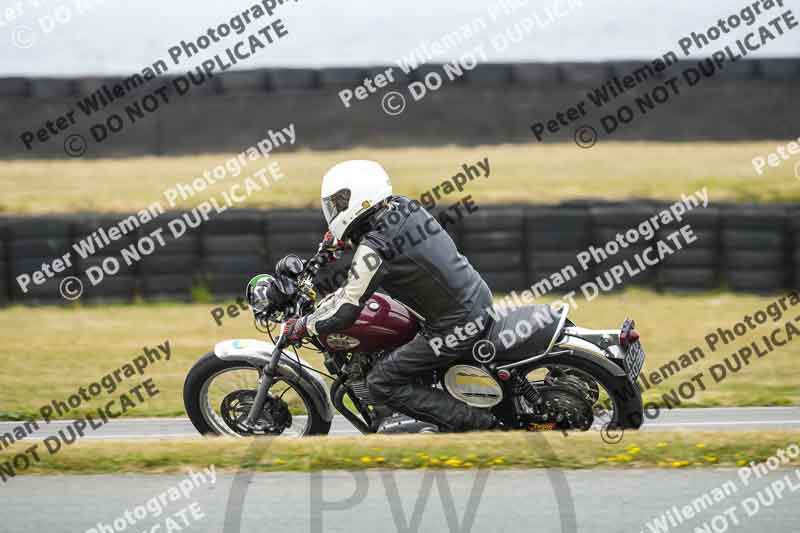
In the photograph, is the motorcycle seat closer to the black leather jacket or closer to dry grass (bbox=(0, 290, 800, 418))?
the black leather jacket

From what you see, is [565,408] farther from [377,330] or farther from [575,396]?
[377,330]

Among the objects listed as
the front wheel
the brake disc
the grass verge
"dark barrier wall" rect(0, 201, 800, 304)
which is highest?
"dark barrier wall" rect(0, 201, 800, 304)

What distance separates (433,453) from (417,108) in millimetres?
10969

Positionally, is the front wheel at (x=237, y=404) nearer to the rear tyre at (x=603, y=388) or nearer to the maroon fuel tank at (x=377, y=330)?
the maroon fuel tank at (x=377, y=330)

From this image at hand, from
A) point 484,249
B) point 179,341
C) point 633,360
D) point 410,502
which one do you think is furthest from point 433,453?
point 484,249

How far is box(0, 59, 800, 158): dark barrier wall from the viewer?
1590 centimetres

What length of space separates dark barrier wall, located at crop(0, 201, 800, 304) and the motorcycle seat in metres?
5.24

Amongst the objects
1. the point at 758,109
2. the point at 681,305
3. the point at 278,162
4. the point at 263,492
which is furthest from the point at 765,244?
the point at 263,492

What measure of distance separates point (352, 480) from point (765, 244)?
735 centimetres

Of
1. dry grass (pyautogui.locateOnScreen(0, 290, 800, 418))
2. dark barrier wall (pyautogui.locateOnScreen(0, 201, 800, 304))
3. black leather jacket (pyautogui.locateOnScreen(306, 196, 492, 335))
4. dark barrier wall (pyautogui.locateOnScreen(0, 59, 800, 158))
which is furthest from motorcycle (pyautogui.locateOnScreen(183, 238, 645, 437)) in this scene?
dark barrier wall (pyautogui.locateOnScreen(0, 59, 800, 158))

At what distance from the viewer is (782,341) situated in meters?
10.1

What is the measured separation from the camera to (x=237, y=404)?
6.70 metres

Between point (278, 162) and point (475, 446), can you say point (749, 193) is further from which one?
point (475, 446)

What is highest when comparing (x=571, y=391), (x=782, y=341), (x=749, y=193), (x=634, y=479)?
(x=749, y=193)
